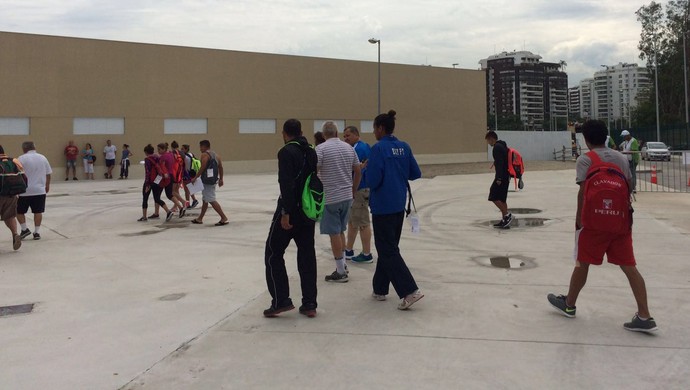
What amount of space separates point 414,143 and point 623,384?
3628 cm

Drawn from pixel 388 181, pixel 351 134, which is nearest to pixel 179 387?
pixel 388 181

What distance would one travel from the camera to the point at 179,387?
369 centimetres

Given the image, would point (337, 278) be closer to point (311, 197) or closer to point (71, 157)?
Result: point (311, 197)

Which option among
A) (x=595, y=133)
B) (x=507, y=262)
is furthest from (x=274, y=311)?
(x=507, y=262)

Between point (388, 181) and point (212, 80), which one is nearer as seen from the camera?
point (388, 181)

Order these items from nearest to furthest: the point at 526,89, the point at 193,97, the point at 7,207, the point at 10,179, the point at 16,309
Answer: the point at 16,309
the point at 10,179
the point at 7,207
the point at 193,97
the point at 526,89

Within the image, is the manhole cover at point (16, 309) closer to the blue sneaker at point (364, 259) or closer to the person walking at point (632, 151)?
the blue sneaker at point (364, 259)

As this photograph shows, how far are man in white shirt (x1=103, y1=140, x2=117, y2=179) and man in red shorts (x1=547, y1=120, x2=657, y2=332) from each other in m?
25.2

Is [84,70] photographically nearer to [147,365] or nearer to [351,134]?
[351,134]

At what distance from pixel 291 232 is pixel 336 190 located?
1.31 m

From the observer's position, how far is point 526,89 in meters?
152

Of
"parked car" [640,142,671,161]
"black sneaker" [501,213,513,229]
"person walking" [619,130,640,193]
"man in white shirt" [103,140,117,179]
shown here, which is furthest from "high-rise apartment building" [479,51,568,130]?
"black sneaker" [501,213,513,229]

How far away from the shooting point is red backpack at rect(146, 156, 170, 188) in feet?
38.6

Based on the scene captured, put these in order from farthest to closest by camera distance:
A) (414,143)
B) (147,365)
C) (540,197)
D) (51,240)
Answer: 1. (414,143)
2. (540,197)
3. (51,240)
4. (147,365)
